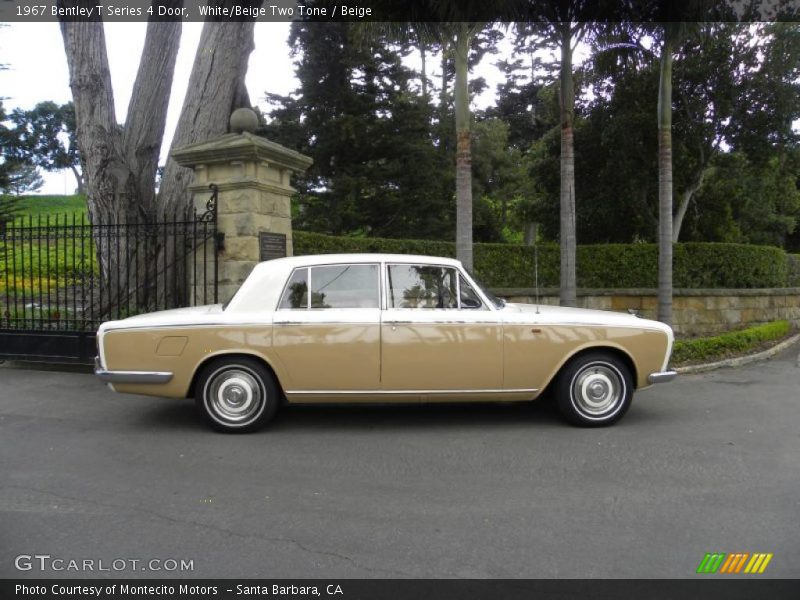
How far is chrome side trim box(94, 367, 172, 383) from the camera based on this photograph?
16.9ft

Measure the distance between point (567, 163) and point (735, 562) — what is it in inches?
308

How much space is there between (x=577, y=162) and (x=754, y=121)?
12.3ft

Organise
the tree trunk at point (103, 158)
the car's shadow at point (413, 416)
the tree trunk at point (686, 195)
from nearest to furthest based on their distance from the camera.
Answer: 1. the car's shadow at point (413, 416)
2. the tree trunk at point (103, 158)
3. the tree trunk at point (686, 195)

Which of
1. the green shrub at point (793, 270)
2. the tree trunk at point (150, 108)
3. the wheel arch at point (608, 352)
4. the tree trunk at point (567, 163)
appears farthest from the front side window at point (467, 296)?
the green shrub at point (793, 270)

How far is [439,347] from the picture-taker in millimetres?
5172

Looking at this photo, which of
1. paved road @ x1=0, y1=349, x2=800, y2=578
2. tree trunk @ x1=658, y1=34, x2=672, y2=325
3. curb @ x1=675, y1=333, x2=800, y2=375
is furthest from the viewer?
tree trunk @ x1=658, y1=34, x2=672, y2=325

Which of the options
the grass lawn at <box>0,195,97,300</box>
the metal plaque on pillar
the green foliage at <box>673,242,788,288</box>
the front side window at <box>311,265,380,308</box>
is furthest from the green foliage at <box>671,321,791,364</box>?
the grass lawn at <box>0,195,97,300</box>

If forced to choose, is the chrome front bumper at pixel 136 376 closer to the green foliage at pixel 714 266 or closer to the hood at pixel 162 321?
the hood at pixel 162 321

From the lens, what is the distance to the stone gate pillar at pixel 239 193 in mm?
7695

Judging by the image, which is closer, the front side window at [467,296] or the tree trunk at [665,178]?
the front side window at [467,296]

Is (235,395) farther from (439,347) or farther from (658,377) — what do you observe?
(658,377)

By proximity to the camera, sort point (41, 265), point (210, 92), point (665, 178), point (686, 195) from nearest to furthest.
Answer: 1. point (665, 178)
2. point (210, 92)
3. point (41, 265)
4. point (686, 195)

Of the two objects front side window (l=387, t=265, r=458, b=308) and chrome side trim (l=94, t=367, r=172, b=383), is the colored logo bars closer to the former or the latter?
front side window (l=387, t=265, r=458, b=308)

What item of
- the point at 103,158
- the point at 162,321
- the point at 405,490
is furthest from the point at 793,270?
the point at 103,158
